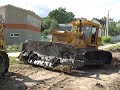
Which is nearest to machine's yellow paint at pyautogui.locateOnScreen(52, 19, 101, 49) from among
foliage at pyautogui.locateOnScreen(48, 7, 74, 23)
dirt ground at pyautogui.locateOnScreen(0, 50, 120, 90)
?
dirt ground at pyautogui.locateOnScreen(0, 50, 120, 90)

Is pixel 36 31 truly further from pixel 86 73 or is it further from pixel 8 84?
pixel 8 84

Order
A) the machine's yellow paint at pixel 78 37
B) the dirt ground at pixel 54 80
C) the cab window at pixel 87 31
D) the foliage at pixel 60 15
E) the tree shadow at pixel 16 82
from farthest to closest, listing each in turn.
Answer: the foliage at pixel 60 15 < the cab window at pixel 87 31 < the machine's yellow paint at pixel 78 37 < the dirt ground at pixel 54 80 < the tree shadow at pixel 16 82

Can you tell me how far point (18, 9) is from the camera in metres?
36.5

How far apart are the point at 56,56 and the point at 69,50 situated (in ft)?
2.93

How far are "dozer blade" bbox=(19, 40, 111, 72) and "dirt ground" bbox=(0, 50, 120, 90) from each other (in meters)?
0.40

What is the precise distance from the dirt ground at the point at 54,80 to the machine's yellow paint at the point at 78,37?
154cm

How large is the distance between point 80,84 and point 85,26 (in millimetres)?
5506

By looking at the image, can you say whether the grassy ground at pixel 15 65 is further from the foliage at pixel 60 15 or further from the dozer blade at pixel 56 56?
the foliage at pixel 60 15

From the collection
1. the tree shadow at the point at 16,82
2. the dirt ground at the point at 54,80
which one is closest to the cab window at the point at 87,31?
the dirt ground at the point at 54,80

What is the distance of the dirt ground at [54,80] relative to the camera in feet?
34.3

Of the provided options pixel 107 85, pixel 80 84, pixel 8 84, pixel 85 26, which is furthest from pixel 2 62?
pixel 85 26

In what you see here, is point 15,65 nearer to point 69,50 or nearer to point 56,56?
point 56,56

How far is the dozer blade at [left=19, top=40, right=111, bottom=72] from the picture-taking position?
46.1 feet

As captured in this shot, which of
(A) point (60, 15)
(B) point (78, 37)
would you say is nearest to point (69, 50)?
(B) point (78, 37)
